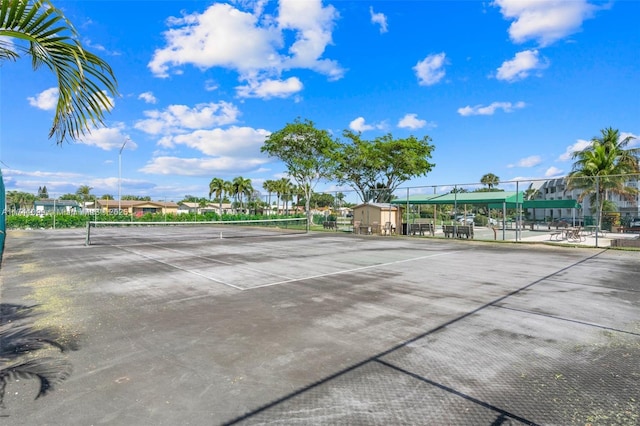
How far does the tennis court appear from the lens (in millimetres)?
2850

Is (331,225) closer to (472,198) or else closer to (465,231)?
(472,198)

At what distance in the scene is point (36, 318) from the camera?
525 centimetres

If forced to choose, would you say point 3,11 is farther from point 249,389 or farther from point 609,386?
point 609,386

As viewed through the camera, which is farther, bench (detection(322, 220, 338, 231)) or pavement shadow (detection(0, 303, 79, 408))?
bench (detection(322, 220, 338, 231))

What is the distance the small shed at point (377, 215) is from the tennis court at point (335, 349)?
15989 millimetres

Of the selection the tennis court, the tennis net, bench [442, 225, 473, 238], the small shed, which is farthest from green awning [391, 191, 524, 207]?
the tennis court

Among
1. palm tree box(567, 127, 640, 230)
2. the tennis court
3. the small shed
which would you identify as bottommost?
the tennis court

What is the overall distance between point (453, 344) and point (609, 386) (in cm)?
150

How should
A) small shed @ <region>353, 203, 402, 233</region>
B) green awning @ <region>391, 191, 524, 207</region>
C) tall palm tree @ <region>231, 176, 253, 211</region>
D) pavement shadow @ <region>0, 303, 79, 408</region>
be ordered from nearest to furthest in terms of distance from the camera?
pavement shadow @ <region>0, 303, 79, 408</region> < green awning @ <region>391, 191, 524, 207</region> < small shed @ <region>353, 203, 402, 233</region> < tall palm tree @ <region>231, 176, 253, 211</region>

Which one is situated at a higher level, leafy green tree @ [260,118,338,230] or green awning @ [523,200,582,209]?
leafy green tree @ [260,118,338,230]

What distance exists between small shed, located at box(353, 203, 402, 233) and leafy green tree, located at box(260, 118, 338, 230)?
7622 mm

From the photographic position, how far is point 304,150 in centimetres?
3334

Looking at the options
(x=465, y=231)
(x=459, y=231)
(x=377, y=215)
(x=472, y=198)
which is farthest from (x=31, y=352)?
(x=472, y=198)

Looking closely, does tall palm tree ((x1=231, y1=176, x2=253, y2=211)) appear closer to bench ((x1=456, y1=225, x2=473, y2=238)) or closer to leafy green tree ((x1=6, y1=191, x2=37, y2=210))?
leafy green tree ((x1=6, y1=191, x2=37, y2=210))
